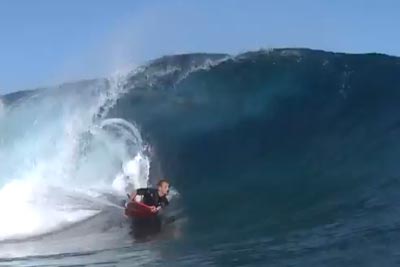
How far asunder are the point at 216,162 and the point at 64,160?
3797 millimetres

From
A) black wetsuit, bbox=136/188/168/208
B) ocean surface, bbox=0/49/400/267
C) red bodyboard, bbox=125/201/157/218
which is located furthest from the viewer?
black wetsuit, bbox=136/188/168/208

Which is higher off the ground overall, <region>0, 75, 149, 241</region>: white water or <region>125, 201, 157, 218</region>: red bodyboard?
<region>0, 75, 149, 241</region>: white water

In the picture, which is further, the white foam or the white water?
the white water

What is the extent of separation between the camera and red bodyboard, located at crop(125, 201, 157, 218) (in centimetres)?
1175

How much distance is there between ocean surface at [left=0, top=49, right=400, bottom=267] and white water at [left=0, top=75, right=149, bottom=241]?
0.16ft

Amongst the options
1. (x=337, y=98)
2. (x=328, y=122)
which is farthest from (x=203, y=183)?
(x=337, y=98)

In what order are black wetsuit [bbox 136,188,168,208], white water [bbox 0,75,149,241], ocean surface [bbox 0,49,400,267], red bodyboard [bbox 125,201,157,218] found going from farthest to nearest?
white water [bbox 0,75,149,241], black wetsuit [bbox 136,188,168,208], red bodyboard [bbox 125,201,157,218], ocean surface [bbox 0,49,400,267]

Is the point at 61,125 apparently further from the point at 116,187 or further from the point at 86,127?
the point at 116,187

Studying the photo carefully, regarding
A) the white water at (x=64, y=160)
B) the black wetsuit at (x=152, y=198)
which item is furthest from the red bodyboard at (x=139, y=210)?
the white water at (x=64, y=160)

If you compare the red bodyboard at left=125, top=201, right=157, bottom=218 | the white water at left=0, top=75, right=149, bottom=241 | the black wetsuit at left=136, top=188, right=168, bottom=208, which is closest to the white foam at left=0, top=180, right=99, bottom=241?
the white water at left=0, top=75, right=149, bottom=241

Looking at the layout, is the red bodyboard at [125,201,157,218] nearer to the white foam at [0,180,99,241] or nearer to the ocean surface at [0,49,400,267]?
the ocean surface at [0,49,400,267]

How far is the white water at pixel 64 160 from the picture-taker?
43.0 ft

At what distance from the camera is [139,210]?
11820 mm

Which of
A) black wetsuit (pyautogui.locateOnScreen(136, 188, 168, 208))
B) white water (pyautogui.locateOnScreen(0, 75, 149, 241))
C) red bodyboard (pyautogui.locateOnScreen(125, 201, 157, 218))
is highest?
white water (pyautogui.locateOnScreen(0, 75, 149, 241))
